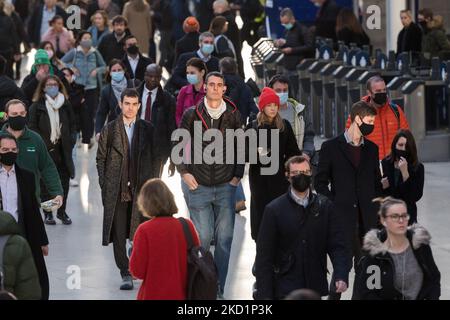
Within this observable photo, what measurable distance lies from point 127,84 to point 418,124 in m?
4.93

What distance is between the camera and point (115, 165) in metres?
13.7

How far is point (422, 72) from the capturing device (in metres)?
21.7

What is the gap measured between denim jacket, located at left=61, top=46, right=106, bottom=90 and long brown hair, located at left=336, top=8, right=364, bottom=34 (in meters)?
4.26

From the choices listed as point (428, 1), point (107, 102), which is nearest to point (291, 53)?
point (428, 1)

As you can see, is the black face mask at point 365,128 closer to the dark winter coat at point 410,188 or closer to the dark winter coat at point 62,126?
the dark winter coat at point 410,188

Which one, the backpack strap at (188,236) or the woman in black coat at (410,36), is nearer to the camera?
the backpack strap at (188,236)

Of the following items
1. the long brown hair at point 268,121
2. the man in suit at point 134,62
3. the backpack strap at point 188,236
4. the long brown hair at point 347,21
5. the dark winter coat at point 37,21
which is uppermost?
the dark winter coat at point 37,21

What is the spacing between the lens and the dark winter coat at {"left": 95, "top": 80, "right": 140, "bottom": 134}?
1641 centimetres

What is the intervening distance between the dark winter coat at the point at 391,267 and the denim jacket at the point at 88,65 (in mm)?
12558

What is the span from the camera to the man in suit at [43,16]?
96.4 ft

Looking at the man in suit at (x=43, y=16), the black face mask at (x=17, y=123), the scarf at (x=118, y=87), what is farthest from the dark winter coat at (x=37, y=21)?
the black face mask at (x=17, y=123)

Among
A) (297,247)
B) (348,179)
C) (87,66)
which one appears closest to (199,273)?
(297,247)

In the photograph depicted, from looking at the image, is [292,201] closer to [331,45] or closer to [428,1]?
[331,45]

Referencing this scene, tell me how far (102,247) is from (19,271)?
5.44 metres
